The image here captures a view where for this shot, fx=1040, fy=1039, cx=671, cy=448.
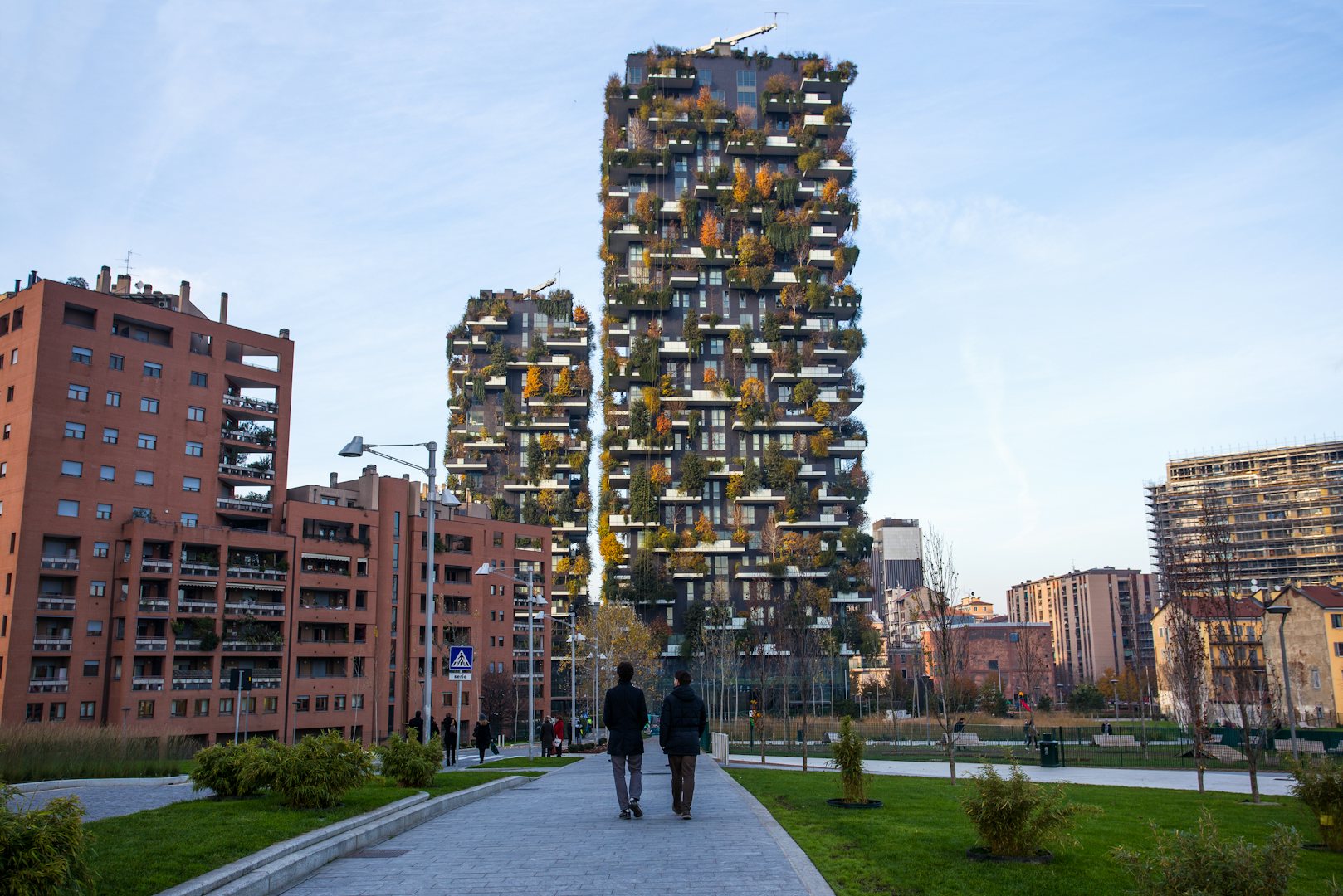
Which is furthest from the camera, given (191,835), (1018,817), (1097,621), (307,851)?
(1097,621)

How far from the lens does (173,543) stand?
219ft

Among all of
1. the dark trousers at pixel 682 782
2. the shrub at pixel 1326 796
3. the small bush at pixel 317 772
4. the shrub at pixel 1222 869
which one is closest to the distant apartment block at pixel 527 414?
the small bush at pixel 317 772

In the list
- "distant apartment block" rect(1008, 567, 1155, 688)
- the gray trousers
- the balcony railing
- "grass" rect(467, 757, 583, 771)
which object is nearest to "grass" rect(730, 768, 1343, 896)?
the gray trousers

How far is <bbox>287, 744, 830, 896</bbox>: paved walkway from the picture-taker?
32.4 ft

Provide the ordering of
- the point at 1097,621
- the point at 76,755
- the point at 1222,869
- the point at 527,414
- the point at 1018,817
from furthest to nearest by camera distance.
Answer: the point at 1097,621 < the point at 527,414 < the point at 76,755 < the point at 1018,817 < the point at 1222,869

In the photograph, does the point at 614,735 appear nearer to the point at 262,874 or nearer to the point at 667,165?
the point at 262,874

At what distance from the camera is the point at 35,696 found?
59875 millimetres

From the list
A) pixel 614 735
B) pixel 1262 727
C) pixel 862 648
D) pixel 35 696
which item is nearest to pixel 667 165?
pixel 862 648

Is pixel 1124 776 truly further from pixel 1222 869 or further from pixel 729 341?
pixel 729 341

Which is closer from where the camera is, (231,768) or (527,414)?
(231,768)

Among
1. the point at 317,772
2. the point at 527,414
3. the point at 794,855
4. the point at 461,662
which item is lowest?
the point at 794,855

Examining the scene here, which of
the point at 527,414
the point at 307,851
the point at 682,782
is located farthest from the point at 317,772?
the point at 527,414

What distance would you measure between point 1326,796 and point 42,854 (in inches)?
572

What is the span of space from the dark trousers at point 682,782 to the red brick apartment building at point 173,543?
48.2 meters
